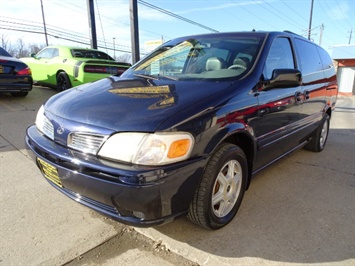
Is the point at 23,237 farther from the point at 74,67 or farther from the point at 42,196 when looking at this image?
the point at 74,67

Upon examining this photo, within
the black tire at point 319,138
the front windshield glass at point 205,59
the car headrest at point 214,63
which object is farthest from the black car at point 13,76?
the black tire at point 319,138

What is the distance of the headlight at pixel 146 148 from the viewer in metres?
1.87

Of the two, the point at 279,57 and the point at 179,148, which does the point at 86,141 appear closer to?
the point at 179,148

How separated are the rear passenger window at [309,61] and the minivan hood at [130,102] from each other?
186cm

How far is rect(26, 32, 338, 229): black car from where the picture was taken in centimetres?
189

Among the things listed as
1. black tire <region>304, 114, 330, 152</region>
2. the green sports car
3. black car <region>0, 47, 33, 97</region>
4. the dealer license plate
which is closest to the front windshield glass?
the dealer license plate

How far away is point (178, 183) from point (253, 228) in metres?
1.04

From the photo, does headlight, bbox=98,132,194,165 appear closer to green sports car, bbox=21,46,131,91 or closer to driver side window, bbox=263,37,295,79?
driver side window, bbox=263,37,295,79

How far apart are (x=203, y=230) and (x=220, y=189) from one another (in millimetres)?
399

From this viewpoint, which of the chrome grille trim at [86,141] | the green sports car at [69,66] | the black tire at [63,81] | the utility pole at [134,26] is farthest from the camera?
the utility pole at [134,26]

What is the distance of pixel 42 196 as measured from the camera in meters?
2.94

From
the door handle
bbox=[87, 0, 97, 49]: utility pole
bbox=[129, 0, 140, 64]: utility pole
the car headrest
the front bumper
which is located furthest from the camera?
bbox=[87, 0, 97, 49]: utility pole

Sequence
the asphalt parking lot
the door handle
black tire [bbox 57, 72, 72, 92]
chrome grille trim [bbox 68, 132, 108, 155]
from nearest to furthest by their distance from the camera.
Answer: chrome grille trim [bbox 68, 132, 108, 155] < the asphalt parking lot < the door handle < black tire [bbox 57, 72, 72, 92]

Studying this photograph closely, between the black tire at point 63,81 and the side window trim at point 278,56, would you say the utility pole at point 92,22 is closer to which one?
the black tire at point 63,81
